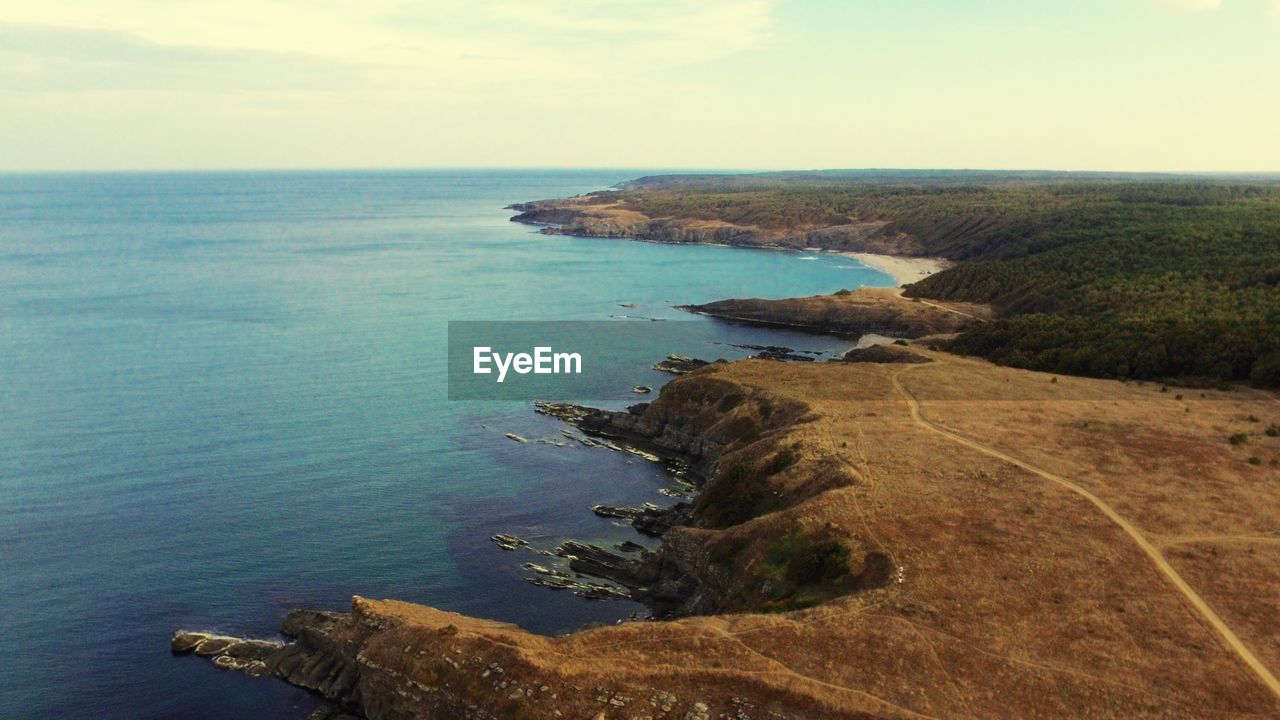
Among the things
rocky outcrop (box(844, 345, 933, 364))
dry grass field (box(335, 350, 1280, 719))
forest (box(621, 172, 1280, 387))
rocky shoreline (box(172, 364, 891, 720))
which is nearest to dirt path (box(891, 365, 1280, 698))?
dry grass field (box(335, 350, 1280, 719))

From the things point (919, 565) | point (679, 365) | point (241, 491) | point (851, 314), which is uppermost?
point (851, 314)

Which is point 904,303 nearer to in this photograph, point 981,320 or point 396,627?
point 981,320

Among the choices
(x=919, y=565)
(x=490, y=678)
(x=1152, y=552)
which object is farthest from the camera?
(x=1152, y=552)

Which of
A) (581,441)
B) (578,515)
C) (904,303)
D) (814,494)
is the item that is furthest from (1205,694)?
(904,303)

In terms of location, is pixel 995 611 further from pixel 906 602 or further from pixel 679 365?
pixel 679 365

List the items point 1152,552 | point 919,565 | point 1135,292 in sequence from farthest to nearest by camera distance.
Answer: point 1135,292
point 1152,552
point 919,565

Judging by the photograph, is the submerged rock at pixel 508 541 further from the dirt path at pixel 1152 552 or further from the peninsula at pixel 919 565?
the dirt path at pixel 1152 552

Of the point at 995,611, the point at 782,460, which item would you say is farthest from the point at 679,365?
the point at 995,611

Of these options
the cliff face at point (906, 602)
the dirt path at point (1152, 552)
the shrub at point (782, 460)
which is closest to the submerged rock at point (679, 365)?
the cliff face at point (906, 602)
